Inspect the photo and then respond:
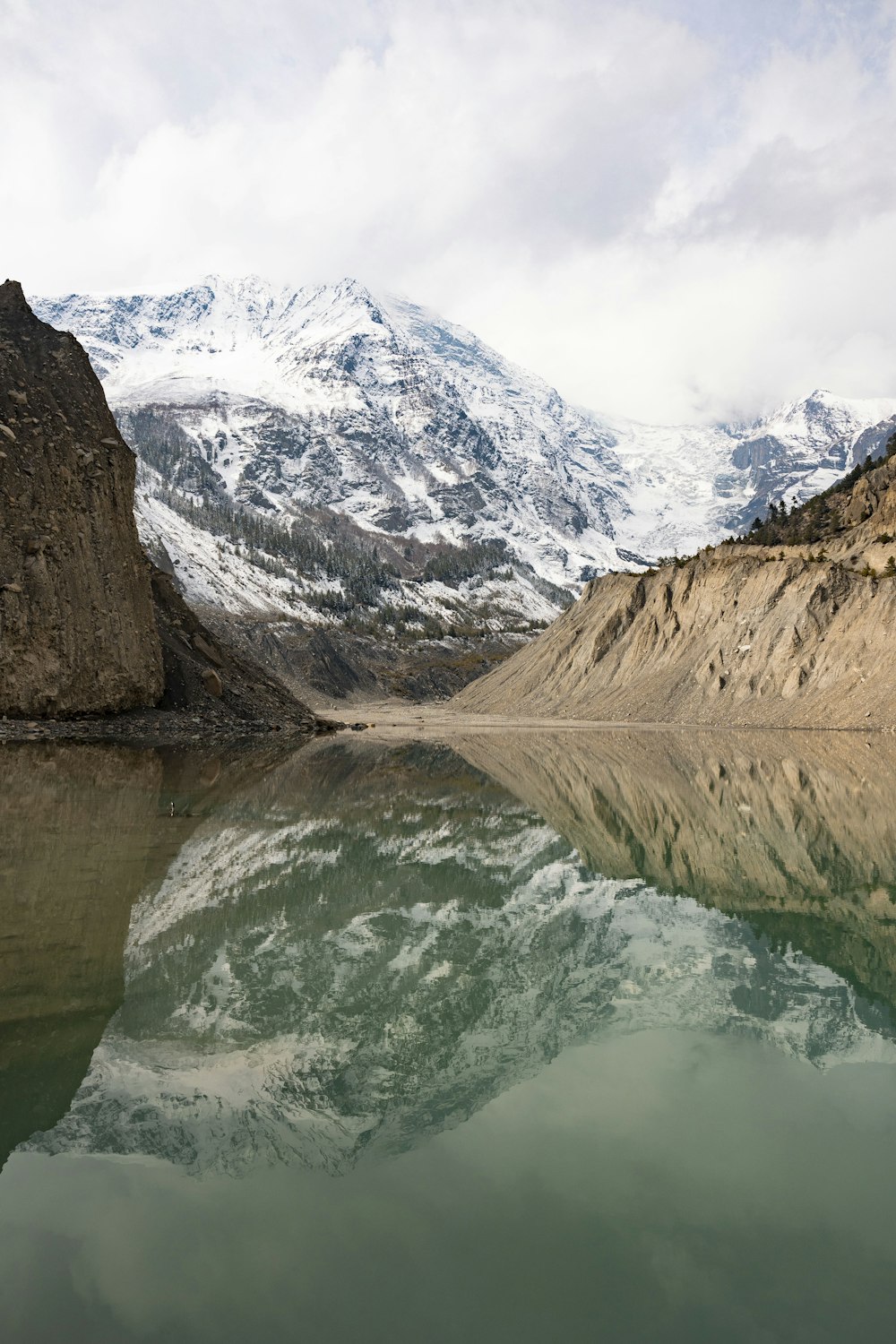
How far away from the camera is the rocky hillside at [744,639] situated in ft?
212

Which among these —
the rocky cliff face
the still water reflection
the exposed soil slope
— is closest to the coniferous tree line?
the exposed soil slope

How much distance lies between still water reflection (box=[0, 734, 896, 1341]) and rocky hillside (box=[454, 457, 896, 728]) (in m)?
54.7

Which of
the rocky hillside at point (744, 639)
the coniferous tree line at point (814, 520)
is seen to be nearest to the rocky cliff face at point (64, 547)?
the rocky hillside at point (744, 639)

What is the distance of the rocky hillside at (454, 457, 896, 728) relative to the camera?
64.7 meters

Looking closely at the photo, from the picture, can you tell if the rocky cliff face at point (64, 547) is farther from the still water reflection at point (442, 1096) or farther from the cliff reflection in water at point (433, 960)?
the still water reflection at point (442, 1096)

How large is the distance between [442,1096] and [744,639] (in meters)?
72.4

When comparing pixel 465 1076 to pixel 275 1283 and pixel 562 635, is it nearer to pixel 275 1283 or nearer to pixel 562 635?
pixel 275 1283

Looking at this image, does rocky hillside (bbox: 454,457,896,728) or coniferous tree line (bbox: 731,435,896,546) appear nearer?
rocky hillside (bbox: 454,457,896,728)

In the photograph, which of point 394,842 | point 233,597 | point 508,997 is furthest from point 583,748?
point 233,597

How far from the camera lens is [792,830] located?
18.1m

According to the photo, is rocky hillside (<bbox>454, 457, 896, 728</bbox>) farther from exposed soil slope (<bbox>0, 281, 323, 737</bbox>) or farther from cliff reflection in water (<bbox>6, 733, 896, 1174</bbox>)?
cliff reflection in water (<bbox>6, 733, 896, 1174</bbox>)

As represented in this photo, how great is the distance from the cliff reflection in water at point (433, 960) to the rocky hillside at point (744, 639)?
4839 cm

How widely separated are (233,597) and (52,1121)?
16148 centimetres

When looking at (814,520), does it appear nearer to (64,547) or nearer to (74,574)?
(74,574)
